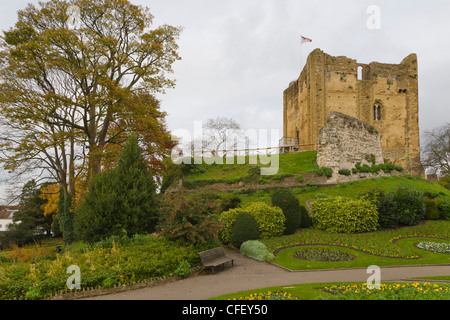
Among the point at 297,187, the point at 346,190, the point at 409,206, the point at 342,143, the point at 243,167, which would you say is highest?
the point at 342,143

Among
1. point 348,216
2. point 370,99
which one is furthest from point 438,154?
point 348,216

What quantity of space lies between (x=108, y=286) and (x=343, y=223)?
1200cm

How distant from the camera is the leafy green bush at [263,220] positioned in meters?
13.7

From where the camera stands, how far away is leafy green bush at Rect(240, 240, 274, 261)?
10.9m

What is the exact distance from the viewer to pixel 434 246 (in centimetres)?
1170

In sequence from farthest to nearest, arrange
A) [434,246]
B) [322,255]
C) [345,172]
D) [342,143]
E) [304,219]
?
[342,143] < [345,172] < [304,219] < [434,246] < [322,255]

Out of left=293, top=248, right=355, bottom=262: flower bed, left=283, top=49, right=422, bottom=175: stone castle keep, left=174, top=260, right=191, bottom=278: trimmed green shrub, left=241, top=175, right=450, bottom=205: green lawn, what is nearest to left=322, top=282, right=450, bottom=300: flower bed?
left=293, top=248, right=355, bottom=262: flower bed

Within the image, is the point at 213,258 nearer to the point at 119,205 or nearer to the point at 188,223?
the point at 188,223

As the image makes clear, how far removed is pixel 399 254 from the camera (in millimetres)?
10594

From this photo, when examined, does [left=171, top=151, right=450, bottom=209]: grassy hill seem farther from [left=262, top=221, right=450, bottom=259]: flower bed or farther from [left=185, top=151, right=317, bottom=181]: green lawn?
[left=262, top=221, right=450, bottom=259]: flower bed

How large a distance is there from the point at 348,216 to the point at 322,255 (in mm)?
4853

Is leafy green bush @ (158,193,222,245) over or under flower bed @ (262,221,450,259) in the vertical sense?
over

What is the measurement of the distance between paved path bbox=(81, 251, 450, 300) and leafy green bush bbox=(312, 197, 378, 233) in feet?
17.5
